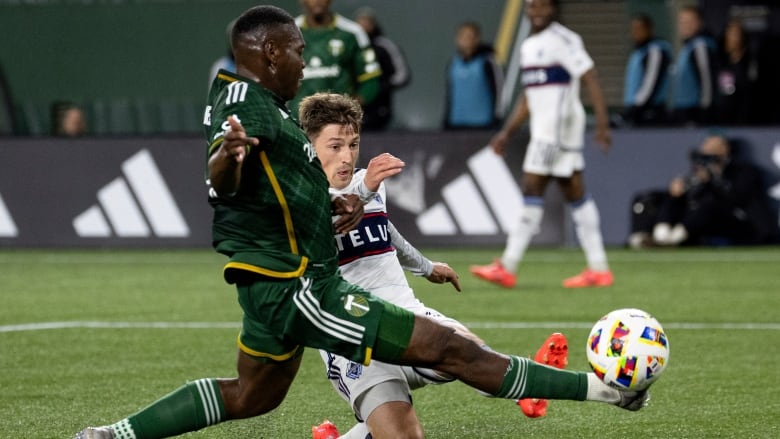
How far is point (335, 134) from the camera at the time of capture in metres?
5.07

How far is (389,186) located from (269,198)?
1038 centimetres

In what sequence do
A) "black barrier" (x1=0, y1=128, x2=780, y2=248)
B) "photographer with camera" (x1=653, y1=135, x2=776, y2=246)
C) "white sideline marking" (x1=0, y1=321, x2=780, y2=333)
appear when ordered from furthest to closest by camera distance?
"black barrier" (x1=0, y1=128, x2=780, y2=248) < "photographer with camera" (x1=653, y1=135, x2=776, y2=246) < "white sideline marking" (x1=0, y1=321, x2=780, y2=333)

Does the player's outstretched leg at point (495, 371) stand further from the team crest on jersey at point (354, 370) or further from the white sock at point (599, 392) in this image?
the team crest on jersey at point (354, 370)

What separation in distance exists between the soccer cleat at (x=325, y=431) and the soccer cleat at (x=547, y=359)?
77cm

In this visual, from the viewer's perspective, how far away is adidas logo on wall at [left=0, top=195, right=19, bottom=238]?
15.5m

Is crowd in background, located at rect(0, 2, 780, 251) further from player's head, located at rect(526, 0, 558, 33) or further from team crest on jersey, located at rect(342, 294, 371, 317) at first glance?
team crest on jersey, located at rect(342, 294, 371, 317)

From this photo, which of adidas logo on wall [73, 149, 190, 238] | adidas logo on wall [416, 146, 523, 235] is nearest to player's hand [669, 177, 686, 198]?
adidas logo on wall [416, 146, 523, 235]

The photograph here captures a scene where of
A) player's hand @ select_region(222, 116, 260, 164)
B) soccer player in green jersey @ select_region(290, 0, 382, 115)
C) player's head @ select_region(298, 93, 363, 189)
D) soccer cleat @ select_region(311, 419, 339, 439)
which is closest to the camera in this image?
player's hand @ select_region(222, 116, 260, 164)

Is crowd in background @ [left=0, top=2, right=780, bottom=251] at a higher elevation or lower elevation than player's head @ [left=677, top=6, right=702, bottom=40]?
lower

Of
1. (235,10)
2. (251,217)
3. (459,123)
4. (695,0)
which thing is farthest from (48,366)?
(695,0)

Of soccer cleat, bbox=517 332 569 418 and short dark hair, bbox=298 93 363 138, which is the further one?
soccer cleat, bbox=517 332 569 418

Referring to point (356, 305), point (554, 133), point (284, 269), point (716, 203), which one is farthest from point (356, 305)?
point (716, 203)

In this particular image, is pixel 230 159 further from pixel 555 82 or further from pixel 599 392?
pixel 555 82

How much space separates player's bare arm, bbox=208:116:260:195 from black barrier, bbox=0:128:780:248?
10.3 meters
